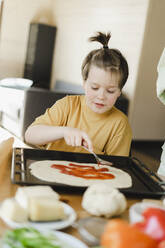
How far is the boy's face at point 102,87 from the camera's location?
1.56 m

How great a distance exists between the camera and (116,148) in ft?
5.43

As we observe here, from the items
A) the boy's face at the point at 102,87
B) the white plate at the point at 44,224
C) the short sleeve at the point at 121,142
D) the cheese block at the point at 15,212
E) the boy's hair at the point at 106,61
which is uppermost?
the boy's hair at the point at 106,61

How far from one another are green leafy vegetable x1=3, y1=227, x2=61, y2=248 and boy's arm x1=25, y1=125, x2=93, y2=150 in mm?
671

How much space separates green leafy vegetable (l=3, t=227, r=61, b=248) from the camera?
1.89ft

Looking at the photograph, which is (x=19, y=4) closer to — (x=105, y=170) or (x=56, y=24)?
(x=56, y=24)

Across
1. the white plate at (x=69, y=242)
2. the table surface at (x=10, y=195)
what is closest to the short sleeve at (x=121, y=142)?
the table surface at (x=10, y=195)

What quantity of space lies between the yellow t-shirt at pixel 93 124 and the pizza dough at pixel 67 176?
38cm

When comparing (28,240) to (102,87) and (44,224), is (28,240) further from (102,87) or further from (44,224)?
(102,87)

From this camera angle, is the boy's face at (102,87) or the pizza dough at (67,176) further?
the boy's face at (102,87)

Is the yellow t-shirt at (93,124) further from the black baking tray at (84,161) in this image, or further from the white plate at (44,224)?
the white plate at (44,224)

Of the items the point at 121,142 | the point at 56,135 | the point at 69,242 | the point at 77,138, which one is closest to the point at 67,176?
the point at 77,138

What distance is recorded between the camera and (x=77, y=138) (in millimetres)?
1313

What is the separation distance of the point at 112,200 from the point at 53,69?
7058mm

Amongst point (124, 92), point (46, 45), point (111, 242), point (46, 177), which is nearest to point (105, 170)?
point (46, 177)
